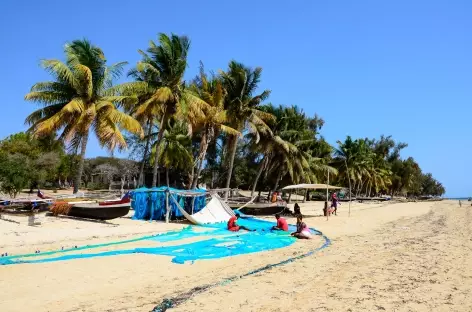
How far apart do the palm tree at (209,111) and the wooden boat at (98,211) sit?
9438mm

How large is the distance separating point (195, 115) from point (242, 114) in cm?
442

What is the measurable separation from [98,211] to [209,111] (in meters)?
11.1

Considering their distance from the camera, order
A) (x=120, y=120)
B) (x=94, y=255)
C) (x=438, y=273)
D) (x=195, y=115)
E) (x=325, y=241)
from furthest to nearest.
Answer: (x=195, y=115) < (x=120, y=120) < (x=325, y=241) < (x=94, y=255) < (x=438, y=273)

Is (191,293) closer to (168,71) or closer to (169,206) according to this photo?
(169,206)

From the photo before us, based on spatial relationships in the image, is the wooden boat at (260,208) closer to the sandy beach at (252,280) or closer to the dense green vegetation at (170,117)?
the dense green vegetation at (170,117)

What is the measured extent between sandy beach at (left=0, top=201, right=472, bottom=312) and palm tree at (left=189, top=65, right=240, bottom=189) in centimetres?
1414

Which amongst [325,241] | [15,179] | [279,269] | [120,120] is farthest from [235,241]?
[15,179]

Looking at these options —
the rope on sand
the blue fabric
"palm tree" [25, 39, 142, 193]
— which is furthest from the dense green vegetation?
the rope on sand

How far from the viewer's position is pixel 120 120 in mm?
19344

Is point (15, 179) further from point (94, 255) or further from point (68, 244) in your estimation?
point (94, 255)

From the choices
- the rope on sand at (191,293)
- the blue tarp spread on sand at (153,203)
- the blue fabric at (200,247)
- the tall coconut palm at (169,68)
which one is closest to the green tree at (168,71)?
the tall coconut palm at (169,68)

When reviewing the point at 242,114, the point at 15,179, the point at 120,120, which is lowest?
the point at 15,179

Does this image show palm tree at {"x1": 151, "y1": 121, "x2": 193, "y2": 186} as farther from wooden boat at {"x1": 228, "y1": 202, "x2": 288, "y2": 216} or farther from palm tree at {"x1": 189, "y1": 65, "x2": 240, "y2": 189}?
wooden boat at {"x1": 228, "y1": 202, "x2": 288, "y2": 216}

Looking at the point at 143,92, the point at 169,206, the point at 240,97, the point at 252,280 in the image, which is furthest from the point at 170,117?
the point at 252,280
